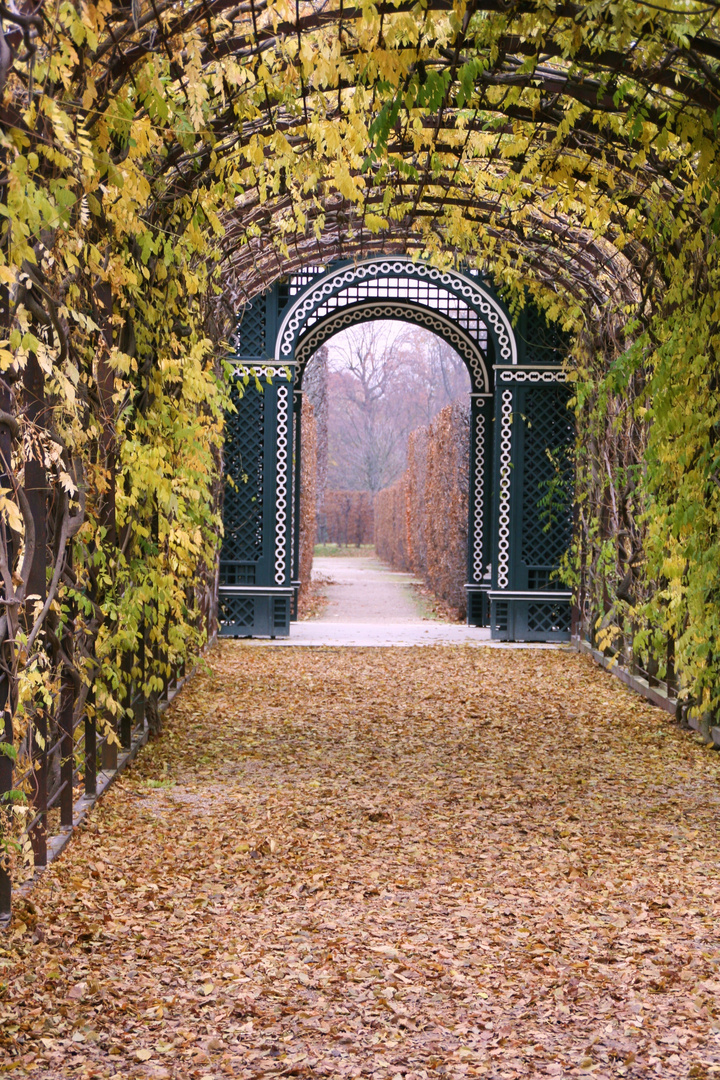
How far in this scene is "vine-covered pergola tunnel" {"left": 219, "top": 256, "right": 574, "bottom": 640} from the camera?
10.3m

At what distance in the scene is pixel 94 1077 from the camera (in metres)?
2.40

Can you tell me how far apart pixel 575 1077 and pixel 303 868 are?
1.56 metres

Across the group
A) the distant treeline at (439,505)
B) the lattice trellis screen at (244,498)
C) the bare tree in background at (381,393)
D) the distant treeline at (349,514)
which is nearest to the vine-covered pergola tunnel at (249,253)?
the lattice trellis screen at (244,498)

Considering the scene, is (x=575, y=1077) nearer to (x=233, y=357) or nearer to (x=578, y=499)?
(x=578, y=499)

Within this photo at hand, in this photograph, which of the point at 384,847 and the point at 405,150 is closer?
the point at 384,847

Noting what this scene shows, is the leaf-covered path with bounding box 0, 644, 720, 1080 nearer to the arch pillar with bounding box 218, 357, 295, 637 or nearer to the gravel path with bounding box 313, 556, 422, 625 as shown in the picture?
the arch pillar with bounding box 218, 357, 295, 637

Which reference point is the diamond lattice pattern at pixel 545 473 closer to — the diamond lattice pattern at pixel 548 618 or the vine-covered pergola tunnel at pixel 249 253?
the diamond lattice pattern at pixel 548 618

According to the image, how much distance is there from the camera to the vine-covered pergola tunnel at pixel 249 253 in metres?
3.24

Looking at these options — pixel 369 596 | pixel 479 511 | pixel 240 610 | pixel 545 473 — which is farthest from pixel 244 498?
pixel 369 596

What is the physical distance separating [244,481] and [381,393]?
27.6 metres

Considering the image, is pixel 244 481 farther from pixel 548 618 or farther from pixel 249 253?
pixel 548 618

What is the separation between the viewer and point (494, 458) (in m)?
10.4

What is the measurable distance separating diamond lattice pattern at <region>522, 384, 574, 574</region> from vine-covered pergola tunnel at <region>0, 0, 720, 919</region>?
563mm

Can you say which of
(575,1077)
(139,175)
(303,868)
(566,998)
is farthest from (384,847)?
(139,175)
